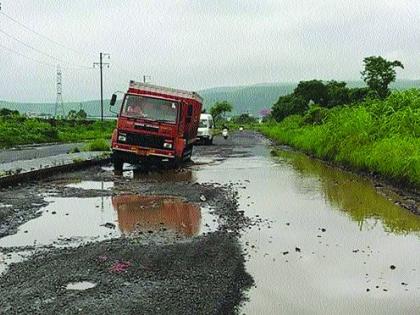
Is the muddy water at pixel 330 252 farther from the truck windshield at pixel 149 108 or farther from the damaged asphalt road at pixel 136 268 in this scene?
the truck windshield at pixel 149 108

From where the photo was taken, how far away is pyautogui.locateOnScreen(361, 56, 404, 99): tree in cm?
5406

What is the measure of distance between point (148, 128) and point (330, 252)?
12447mm

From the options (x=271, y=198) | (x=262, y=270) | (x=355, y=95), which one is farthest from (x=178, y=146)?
(x=355, y=95)

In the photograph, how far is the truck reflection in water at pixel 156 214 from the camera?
9.58m

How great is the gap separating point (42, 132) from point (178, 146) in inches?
1121

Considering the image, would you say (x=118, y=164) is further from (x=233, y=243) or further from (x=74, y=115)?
(x=74, y=115)

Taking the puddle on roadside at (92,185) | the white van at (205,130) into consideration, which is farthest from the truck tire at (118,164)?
the white van at (205,130)

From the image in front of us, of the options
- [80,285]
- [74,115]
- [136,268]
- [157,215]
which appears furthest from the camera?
[74,115]

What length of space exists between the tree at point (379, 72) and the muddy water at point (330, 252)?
137 feet

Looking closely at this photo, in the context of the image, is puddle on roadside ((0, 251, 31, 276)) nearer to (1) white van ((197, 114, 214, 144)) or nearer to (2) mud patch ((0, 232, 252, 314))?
(2) mud patch ((0, 232, 252, 314))

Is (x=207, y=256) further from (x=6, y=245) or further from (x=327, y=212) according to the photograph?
(x=327, y=212)

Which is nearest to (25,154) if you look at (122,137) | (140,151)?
(122,137)

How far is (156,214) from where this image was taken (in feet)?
35.9

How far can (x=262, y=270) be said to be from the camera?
6969mm
